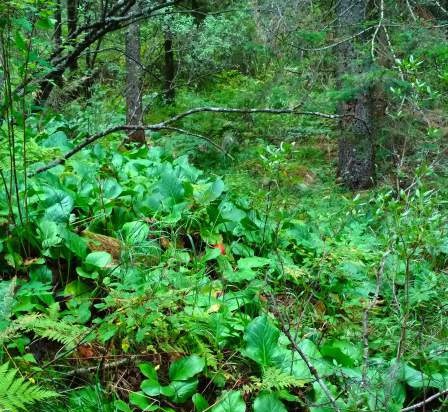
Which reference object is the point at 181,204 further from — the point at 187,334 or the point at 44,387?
the point at 44,387

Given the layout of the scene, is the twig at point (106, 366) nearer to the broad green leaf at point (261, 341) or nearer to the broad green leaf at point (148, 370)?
the broad green leaf at point (148, 370)

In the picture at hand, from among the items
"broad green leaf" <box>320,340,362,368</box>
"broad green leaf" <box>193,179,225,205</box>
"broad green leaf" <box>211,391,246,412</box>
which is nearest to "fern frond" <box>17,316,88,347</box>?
"broad green leaf" <box>211,391,246,412</box>

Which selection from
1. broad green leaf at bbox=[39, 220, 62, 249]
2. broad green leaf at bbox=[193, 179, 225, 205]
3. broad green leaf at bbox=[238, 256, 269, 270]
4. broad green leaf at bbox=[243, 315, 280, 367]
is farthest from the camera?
broad green leaf at bbox=[193, 179, 225, 205]

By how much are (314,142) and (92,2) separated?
15.2 ft

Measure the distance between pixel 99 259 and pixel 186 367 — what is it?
840 millimetres

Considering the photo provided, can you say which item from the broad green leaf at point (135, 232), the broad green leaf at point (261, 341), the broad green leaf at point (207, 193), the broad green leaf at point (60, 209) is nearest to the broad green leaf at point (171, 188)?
the broad green leaf at point (207, 193)

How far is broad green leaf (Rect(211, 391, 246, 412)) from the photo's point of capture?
234 cm

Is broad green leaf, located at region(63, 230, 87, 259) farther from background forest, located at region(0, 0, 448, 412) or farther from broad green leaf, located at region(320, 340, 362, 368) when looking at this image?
broad green leaf, located at region(320, 340, 362, 368)

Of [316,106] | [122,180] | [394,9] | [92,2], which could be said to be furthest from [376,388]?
[92,2]

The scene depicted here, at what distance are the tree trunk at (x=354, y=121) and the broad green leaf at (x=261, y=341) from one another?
4.58m

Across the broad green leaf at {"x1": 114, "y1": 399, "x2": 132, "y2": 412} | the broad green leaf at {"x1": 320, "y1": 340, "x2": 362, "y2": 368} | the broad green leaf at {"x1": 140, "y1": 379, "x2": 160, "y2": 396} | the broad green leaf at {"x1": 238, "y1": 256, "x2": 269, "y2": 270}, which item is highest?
the broad green leaf at {"x1": 238, "y1": 256, "x2": 269, "y2": 270}

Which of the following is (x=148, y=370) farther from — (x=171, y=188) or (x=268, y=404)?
(x=171, y=188)

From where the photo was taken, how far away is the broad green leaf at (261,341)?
2.62 m

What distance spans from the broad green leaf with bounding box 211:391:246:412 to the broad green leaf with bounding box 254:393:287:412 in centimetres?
7
